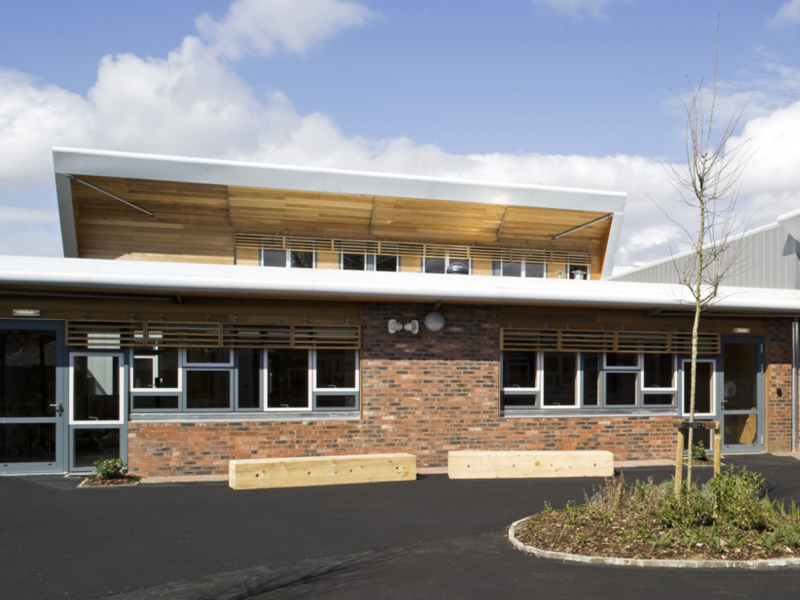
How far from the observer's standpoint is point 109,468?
10.9 m

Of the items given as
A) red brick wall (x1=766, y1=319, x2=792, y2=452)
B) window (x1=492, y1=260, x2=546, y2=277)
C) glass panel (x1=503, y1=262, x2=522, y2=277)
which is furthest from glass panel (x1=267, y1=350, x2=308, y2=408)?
red brick wall (x1=766, y1=319, x2=792, y2=452)

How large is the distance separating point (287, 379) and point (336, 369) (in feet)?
2.91

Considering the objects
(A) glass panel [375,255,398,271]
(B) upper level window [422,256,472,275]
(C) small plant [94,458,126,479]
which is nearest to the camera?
(C) small plant [94,458,126,479]

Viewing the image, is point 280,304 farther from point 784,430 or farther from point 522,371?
point 784,430

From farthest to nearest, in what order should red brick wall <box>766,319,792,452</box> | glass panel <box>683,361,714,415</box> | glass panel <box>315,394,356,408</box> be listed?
red brick wall <box>766,319,792,452</box>, glass panel <box>683,361,714,415</box>, glass panel <box>315,394,356,408</box>

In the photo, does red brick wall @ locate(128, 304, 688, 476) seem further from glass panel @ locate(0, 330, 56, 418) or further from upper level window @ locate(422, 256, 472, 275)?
upper level window @ locate(422, 256, 472, 275)

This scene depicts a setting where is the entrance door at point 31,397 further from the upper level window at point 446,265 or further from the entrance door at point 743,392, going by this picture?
the entrance door at point 743,392

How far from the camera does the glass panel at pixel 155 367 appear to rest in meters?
11.7

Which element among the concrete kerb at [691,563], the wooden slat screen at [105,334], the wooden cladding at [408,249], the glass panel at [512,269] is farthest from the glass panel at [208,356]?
the glass panel at [512,269]

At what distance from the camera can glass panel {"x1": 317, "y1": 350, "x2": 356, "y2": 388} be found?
12.4m

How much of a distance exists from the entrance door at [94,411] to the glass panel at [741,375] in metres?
11.8

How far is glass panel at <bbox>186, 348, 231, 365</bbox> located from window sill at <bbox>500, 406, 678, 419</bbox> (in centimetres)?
514

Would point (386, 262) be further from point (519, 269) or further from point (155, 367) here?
point (155, 367)

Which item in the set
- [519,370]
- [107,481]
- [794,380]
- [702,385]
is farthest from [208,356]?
[794,380]
